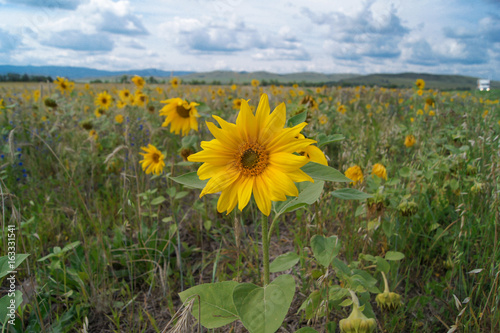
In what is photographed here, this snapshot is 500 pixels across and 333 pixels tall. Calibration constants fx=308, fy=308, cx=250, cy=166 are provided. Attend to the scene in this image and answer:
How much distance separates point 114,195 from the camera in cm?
321

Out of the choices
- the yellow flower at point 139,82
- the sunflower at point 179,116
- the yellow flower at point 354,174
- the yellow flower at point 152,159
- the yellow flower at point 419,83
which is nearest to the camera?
the yellow flower at point 354,174

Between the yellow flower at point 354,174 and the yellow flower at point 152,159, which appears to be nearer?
the yellow flower at point 354,174

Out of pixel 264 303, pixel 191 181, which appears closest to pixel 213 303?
pixel 264 303

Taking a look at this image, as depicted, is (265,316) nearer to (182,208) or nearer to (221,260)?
(221,260)

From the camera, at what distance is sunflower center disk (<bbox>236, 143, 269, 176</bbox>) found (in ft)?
3.65

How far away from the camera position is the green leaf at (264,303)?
3.12 feet

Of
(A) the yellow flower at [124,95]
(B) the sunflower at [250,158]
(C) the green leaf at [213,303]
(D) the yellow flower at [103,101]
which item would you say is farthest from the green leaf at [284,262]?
(D) the yellow flower at [103,101]

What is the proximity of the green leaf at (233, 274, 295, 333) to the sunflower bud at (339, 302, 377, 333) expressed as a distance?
0.28 metres

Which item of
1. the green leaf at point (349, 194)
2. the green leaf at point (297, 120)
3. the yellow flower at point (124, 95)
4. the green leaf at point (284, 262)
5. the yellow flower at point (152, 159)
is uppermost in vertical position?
the yellow flower at point (124, 95)

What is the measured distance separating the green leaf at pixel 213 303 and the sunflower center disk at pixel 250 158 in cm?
46

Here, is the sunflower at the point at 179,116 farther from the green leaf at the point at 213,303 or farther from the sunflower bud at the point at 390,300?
the sunflower bud at the point at 390,300

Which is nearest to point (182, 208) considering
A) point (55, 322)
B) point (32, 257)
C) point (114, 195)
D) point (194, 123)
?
point (114, 195)

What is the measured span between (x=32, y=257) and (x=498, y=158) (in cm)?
322

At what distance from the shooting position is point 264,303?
101 centimetres
